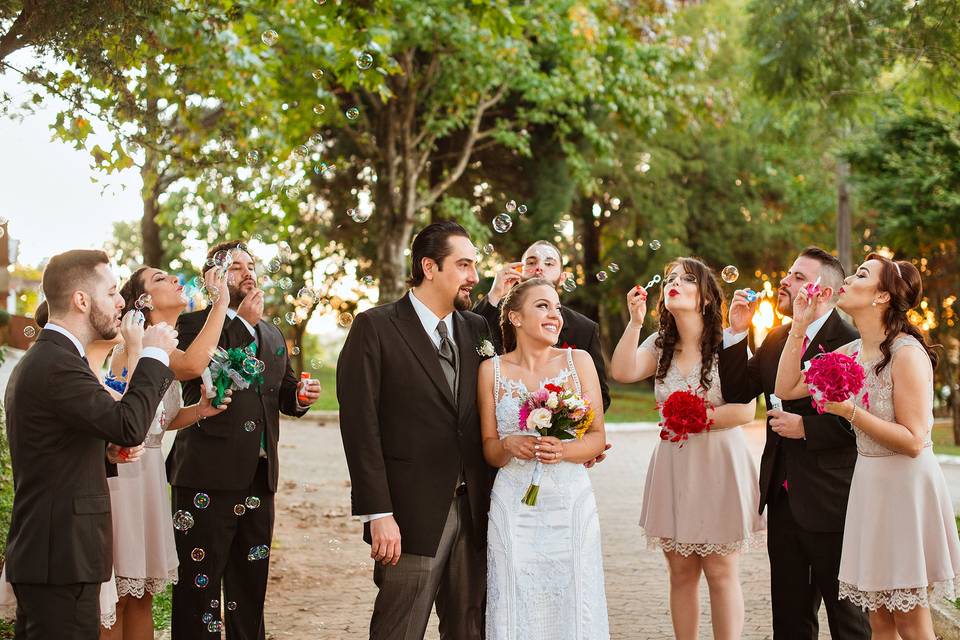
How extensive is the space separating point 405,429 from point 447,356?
17.4 inches

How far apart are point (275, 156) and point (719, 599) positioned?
9.67 meters

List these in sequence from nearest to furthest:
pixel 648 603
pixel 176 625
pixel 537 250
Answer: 1. pixel 176 625
2. pixel 537 250
3. pixel 648 603

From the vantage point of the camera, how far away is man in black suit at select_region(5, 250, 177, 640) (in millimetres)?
4172

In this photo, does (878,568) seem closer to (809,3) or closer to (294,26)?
(809,3)

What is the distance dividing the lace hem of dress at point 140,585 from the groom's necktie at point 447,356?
2004mm

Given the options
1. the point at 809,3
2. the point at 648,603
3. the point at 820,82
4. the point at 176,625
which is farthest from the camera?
the point at 820,82

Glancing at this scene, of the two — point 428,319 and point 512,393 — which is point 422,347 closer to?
point 428,319

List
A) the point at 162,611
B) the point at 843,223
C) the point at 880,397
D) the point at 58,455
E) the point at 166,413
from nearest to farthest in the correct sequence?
the point at 58,455
the point at 880,397
the point at 166,413
the point at 162,611
the point at 843,223

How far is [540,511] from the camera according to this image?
15.9 feet

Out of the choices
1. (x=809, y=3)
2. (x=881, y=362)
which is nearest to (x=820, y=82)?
(x=809, y=3)

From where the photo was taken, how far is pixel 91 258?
4434 mm

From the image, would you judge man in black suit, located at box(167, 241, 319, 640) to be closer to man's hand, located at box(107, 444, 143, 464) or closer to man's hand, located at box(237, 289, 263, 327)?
man's hand, located at box(237, 289, 263, 327)

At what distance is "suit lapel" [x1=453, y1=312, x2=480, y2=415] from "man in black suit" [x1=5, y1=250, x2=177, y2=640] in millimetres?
1483

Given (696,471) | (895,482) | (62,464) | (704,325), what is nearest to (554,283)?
(704,325)
